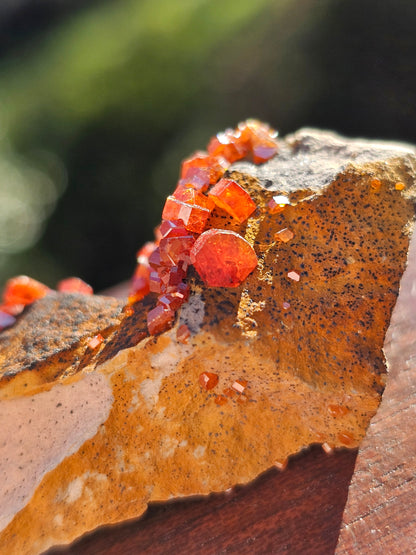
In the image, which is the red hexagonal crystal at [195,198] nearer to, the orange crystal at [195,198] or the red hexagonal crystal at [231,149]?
the orange crystal at [195,198]

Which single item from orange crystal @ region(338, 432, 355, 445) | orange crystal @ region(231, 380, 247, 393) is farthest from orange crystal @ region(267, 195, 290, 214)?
orange crystal @ region(338, 432, 355, 445)

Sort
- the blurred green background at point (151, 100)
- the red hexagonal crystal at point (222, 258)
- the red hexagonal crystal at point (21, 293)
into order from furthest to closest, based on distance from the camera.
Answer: the blurred green background at point (151, 100) → the red hexagonal crystal at point (21, 293) → the red hexagonal crystal at point (222, 258)

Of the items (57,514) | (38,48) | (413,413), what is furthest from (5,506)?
(38,48)

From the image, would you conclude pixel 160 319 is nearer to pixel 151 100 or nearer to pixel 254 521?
pixel 254 521

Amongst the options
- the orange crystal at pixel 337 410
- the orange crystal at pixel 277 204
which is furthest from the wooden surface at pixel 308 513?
the orange crystal at pixel 277 204

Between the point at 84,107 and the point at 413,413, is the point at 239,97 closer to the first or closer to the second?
the point at 84,107

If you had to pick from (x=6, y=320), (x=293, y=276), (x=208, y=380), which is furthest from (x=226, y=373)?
(x=6, y=320)
